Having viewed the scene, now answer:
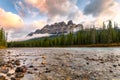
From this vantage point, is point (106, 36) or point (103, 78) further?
point (106, 36)

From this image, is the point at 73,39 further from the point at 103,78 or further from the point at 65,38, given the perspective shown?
the point at 103,78

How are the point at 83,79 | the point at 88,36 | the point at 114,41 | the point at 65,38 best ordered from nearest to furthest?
the point at 83,79, the point at 114,41, the point at 88,36, the point at 65,38

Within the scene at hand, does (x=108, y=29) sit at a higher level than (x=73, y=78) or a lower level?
higher

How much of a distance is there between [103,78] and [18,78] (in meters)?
8.34

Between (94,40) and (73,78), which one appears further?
(94,40)

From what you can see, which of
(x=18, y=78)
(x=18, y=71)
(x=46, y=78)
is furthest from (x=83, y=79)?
(x=18, y=71)

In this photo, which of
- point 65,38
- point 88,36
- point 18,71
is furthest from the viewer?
point 65,38

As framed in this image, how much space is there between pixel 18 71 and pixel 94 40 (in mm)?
125773

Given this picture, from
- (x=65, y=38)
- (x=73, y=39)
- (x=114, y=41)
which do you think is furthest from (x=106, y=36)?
(x=65, y=38)

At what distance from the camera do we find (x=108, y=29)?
142500 millimetres

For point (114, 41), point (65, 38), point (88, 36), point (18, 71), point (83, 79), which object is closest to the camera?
point (83, 79)

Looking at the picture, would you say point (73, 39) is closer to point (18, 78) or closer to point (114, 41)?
point (114, 41)

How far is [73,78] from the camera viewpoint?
17.8 meters

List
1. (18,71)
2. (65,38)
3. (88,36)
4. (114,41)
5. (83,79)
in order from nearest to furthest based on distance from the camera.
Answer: (83,79) < (18,71) < (114,41) < (88,36) < (65,38)
